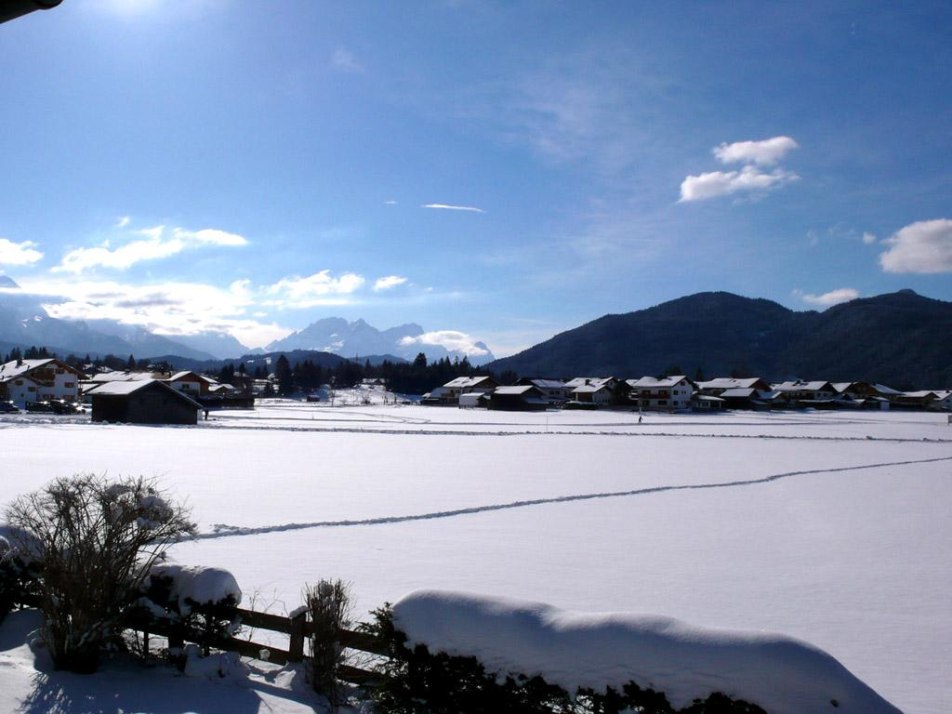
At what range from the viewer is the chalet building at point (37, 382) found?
92.1m

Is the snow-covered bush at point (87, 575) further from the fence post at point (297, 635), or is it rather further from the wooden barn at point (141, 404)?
the wooden barn at point (141, 404)

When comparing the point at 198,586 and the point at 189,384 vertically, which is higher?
the point at 189,384

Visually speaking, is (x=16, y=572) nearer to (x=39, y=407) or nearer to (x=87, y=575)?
(x=87, y=575)

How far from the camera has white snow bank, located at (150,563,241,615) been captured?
259 inches

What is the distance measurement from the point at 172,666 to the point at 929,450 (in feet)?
152

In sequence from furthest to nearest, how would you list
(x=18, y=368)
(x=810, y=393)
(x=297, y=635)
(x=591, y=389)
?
1. (x=810, y=393)
2. (x=591, y=389)
3. (x=18, y=368)
4. (x=297, y=635)

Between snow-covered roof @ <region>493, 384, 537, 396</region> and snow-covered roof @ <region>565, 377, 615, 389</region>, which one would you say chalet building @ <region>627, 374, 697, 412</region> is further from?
snow-covered roof @ <region>493, 384, 537, 396</region>

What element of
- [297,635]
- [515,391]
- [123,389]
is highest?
[123,389]

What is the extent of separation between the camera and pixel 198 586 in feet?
21.7

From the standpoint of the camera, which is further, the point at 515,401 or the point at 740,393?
the point at 740,393

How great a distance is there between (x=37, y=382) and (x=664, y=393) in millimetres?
94794

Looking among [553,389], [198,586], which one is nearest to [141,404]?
[198,586]

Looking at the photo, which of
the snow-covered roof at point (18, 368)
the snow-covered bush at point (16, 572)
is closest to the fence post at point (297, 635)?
the snow-covered bush at point (16, 572)

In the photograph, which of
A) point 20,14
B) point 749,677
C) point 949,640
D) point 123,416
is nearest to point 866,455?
point 949,640
